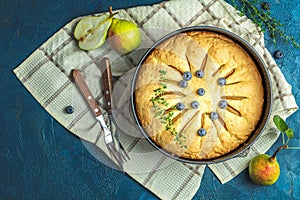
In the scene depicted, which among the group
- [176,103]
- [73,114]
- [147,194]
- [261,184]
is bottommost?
[261,184]

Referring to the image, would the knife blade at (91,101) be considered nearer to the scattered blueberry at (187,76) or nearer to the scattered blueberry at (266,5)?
the scattered blueberry at (187,76)

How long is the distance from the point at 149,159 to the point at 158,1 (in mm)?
751

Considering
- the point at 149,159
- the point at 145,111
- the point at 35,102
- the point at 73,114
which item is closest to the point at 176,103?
the point at 145,111

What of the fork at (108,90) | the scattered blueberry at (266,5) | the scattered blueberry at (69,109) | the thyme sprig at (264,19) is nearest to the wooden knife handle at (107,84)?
the fork at (108,90)

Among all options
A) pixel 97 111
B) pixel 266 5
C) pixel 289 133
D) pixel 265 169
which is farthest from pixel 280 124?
pixel 97 111

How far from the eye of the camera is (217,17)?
253 cm

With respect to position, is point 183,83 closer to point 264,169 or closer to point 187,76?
point 187,76

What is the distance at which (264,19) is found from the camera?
251 centimetres

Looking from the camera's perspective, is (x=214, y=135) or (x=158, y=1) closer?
(x=214, y=135)

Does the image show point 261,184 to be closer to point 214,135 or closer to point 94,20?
point 214,135

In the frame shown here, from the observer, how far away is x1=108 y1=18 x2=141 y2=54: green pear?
94.4 inches

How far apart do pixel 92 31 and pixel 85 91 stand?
28cm

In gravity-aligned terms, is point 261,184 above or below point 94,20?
below

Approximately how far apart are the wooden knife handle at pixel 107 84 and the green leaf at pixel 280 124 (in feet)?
2.43
